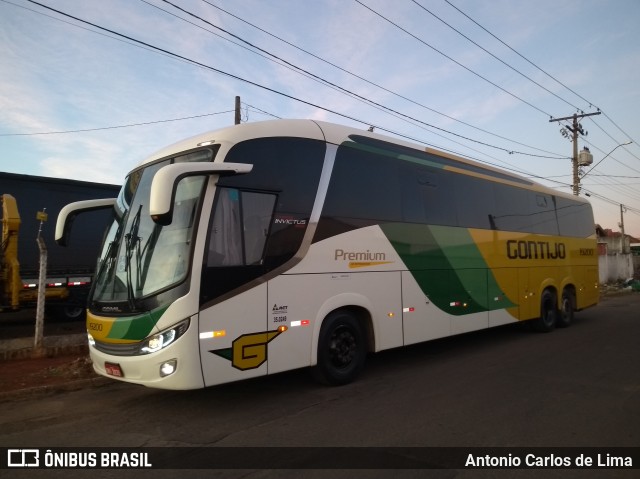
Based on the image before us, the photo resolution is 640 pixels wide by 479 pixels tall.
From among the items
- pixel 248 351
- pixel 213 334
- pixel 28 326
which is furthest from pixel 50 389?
pixel 28 326

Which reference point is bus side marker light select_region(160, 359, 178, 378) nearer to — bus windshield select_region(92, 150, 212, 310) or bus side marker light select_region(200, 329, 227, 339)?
bus side marker light select_region(200, 329, 227, 339)

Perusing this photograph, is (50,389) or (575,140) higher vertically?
(575,140)

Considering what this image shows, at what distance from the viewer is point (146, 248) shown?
17.4 feet

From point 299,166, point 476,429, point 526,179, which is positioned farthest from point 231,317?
point 526,179

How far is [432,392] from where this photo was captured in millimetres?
6195

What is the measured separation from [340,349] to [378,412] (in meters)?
1.35

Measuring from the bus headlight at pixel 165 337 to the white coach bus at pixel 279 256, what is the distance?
0.04 feet

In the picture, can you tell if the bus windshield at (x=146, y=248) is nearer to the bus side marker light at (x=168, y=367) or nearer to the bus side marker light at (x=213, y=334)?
the bus side marker light at (x=213, y=334)

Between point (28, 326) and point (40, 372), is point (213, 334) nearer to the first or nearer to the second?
point (40, 372)

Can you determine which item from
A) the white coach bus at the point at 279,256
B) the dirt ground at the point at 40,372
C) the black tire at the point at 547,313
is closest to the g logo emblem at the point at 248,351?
the white coach bus at the point at 279,256

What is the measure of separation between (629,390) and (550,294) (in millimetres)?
6164

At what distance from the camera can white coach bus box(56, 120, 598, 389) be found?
16.5 feet

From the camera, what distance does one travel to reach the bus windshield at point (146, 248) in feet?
16.8

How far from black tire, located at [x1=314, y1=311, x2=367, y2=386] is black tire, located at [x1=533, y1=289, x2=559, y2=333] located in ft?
22.9
